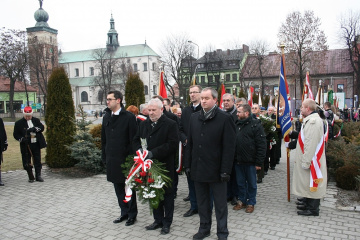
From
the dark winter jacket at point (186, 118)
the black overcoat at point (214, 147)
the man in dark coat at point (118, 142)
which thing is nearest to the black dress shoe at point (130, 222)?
the man in dark coat at point (118, 142)

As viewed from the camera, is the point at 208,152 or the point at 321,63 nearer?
the point at 208,152

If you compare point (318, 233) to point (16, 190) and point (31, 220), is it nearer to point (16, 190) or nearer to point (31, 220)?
point (31, 220)

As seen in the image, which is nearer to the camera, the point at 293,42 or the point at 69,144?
the point at 69,144

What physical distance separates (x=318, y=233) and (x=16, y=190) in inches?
275

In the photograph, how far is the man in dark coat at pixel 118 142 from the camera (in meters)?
5.20

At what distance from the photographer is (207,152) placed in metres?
4.39

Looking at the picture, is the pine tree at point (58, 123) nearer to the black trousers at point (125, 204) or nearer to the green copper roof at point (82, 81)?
the black trousers at point (125, 204)

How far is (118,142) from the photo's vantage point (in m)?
5.21

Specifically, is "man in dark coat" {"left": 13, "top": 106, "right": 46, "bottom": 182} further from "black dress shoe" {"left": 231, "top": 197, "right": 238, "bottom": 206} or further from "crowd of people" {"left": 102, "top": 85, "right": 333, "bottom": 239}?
"black dress shoe" {"left": 231, "top": 197, "right": 238, "bottom": 206}

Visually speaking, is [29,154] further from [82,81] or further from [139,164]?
[82,81]

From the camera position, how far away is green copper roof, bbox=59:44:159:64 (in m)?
91.6

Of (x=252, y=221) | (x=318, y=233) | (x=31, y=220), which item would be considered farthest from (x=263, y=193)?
(x=31, y=220)

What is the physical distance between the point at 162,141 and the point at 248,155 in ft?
6.08

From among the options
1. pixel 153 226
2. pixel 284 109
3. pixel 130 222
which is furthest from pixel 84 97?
pixel 153 226
